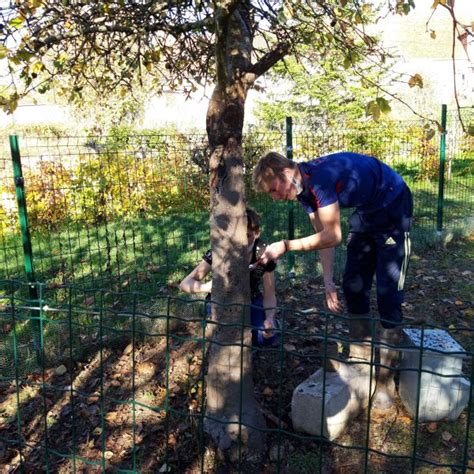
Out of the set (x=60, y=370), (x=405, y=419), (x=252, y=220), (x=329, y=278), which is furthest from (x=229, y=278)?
(x=60, y=370)

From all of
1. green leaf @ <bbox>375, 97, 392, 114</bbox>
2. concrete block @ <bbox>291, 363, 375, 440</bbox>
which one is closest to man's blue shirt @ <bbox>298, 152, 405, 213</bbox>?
green leaf @ <bbox>375, 97, 392, 114</bbox>

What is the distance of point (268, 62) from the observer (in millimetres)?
2961

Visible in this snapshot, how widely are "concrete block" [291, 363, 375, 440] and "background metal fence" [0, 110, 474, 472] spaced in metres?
0.10

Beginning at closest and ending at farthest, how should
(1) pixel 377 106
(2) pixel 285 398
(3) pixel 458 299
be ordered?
(1) pixel 377 106 < (2) pixel 285 398 < (3) pixel 458 299

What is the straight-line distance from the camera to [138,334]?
4.45m

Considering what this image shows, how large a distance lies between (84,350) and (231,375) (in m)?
1.77

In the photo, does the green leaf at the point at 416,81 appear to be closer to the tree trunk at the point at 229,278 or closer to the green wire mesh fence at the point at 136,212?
the tree trunk at the point at 229,278

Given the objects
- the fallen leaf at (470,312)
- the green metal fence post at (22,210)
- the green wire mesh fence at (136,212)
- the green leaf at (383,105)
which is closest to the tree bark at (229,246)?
the green leaf at (383,105)

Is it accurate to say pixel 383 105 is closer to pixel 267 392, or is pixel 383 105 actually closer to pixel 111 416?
pixel 267 392

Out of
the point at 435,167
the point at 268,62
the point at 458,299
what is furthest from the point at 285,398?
the point at 435,167

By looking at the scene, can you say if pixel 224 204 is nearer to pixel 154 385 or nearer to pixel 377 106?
pixel 377 106

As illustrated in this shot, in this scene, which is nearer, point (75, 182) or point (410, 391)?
point (410, 391)

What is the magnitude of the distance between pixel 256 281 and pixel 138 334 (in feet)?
4.15

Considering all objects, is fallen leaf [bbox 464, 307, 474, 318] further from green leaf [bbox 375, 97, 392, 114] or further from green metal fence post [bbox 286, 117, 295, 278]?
green leaf [bbox 375, 97, 392, 114]
